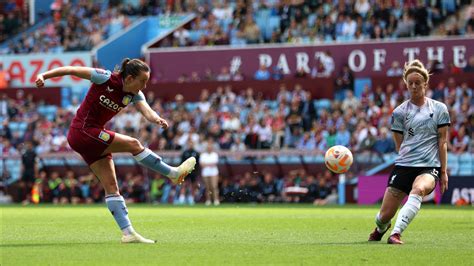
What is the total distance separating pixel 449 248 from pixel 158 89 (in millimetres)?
25024

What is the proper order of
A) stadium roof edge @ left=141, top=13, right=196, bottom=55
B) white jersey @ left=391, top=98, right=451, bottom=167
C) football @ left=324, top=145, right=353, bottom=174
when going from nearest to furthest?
1. white jersey @ left=391, top=98, right=451, bottom=167
2. football @ left=324, top=145, right=353, bottom=174
3. stadium roof edge @ left=141, top=13, right=196, bottom=55

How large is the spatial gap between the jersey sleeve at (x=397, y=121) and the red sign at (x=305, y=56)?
66.5 ft

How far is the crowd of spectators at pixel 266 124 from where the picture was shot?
30188 mm

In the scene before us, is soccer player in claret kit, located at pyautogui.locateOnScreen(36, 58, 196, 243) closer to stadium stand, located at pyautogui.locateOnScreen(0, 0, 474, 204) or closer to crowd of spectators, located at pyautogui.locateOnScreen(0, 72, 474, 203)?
stadium stand, located at pyautogui.locateOnScreen(0, 0, 474, 204)

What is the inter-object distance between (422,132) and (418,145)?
6.7 inches

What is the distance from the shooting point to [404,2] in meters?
34.6

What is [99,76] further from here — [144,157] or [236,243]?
[236,243]

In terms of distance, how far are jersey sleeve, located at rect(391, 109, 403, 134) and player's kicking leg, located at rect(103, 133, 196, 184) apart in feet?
8.60

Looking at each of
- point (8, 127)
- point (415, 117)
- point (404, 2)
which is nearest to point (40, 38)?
point (8, 127)

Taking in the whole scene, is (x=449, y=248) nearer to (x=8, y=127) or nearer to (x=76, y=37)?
(x=8, y=127)

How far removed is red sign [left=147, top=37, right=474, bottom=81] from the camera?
33.2m

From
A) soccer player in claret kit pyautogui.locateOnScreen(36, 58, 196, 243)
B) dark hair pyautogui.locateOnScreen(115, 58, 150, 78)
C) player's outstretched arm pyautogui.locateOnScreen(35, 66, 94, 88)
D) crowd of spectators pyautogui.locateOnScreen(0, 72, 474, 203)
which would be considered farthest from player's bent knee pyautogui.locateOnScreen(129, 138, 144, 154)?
crowd of spectators pyautogui.locateOnScreen(0, 72, 474, 203)

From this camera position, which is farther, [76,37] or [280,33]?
[76,37]

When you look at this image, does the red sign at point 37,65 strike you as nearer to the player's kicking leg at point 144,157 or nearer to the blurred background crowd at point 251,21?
the blurred background crowd at point 251,21
